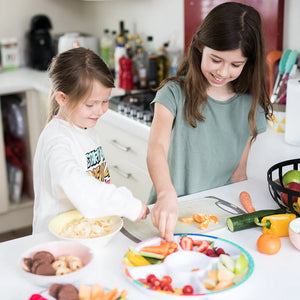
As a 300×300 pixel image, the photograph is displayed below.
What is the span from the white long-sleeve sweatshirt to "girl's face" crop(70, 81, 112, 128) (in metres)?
0.05

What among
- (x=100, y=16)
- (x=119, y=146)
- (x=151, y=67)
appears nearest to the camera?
(x=119, y=146)

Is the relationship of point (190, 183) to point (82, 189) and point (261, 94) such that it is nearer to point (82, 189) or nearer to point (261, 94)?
point (261, 94)

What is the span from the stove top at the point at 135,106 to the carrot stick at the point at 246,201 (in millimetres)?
898

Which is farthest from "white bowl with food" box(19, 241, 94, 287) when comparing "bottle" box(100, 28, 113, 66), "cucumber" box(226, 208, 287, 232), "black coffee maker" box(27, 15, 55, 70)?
"black coffee maker" box(27, 15, 55, 70)

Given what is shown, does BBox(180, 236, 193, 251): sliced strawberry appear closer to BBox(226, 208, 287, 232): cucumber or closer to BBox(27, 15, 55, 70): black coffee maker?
BBox(226, 208, 287, 232): cucumber

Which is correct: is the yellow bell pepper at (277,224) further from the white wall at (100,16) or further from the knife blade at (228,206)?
the white wall at (100,16)

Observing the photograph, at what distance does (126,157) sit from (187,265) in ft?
4.36

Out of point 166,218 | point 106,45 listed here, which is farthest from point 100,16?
point 166,218

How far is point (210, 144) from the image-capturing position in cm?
167

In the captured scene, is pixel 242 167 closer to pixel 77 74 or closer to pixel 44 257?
pixel 77 74

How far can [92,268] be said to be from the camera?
3.34ft

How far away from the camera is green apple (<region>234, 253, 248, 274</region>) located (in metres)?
1.02

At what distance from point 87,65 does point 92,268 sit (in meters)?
0.59

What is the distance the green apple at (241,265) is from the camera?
1.02 m
